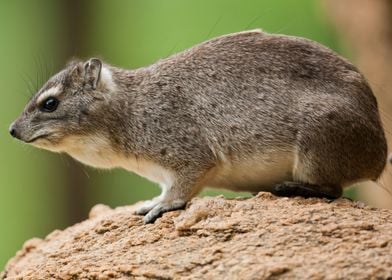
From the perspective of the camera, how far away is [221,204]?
5160 mm

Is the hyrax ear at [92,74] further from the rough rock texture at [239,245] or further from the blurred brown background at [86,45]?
the blurred brown background at [86,45]

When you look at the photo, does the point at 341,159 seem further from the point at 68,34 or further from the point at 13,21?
the point at 13,21

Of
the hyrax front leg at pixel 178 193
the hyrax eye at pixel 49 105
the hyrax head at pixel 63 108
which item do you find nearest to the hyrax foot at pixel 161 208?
the hyrax front leg at pixel 178 193

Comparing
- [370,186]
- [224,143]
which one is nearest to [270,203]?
[224,143]

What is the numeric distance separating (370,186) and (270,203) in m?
6.20

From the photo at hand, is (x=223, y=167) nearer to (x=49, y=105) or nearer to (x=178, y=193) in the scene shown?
(x=178, y=193)

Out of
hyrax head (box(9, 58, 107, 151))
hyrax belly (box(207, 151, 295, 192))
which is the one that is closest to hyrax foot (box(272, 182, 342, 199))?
hyrax belly (box(207, 151, 295, 192))

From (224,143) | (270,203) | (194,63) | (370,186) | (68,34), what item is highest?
(68,34)

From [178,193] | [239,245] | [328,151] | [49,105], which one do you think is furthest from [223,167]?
[49,105]

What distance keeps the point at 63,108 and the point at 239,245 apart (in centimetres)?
182

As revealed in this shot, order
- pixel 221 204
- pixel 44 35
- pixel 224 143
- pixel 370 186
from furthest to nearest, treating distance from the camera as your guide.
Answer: pixel 44 35 < pixel 370 186 < pixel 224 143 < pixel 221 204

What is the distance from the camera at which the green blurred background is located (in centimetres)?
1159

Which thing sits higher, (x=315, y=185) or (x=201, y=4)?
(x=201, y=4)

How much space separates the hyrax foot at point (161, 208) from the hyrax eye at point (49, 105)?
1.03 metres
